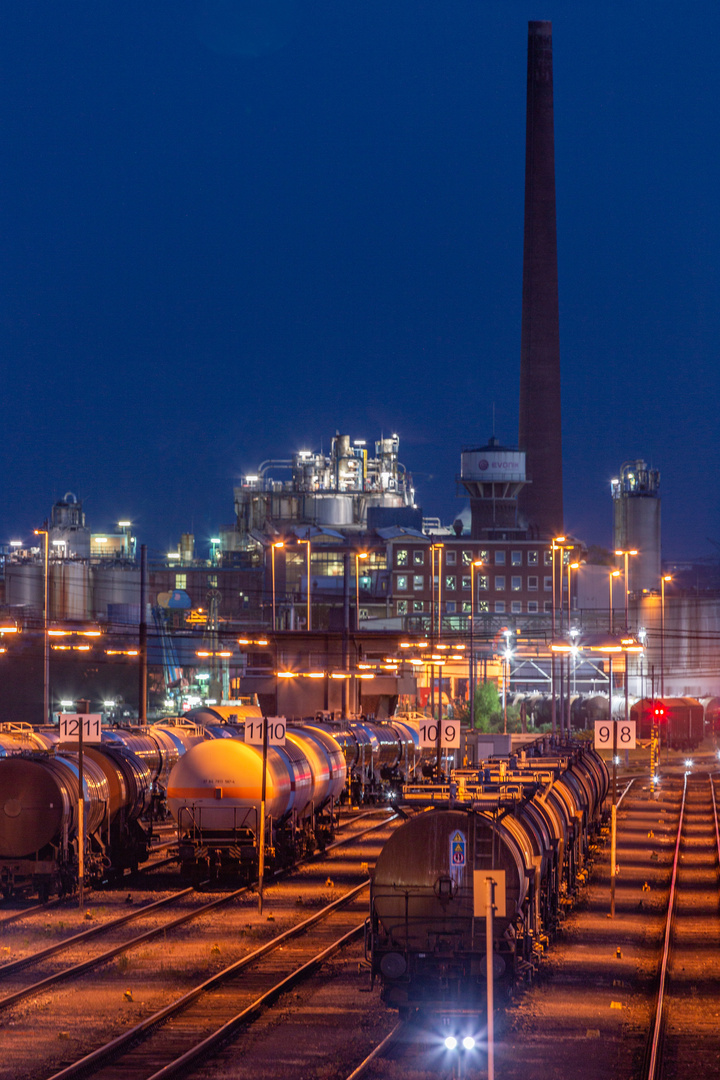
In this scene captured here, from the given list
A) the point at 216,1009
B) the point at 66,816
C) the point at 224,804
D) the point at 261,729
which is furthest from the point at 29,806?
the point at 216,1009

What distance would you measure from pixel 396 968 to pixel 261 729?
1159 cm

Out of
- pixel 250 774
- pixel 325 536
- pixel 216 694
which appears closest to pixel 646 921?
pixel 250 774

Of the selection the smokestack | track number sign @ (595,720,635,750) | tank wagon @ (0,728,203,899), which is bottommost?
tank wagon @ (0,728,203,899)

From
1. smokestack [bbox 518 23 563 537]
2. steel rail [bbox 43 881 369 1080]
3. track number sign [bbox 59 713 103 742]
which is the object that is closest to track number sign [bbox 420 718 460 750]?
steel rail [bbox 43 881 369 1080]

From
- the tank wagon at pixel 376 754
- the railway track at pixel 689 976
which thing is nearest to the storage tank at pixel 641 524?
the tank wagon at pixel 376 754

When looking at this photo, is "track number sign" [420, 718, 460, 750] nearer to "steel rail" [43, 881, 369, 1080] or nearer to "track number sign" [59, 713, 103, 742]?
"steel rail" [43, 881, 369, 1080]

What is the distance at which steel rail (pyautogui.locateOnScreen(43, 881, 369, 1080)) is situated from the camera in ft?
52.9

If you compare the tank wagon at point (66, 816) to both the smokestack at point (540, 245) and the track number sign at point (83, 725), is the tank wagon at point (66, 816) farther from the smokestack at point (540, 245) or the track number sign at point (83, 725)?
the smokestack at point (540, 245)

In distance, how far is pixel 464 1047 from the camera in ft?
54.7

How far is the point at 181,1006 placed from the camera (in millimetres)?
19281

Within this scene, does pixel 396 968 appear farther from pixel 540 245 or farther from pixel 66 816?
pixel 540 245

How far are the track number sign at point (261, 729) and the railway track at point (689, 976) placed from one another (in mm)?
8945

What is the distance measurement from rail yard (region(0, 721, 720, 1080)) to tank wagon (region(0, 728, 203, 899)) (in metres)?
0.83

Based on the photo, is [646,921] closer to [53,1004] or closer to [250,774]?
[250,774]
